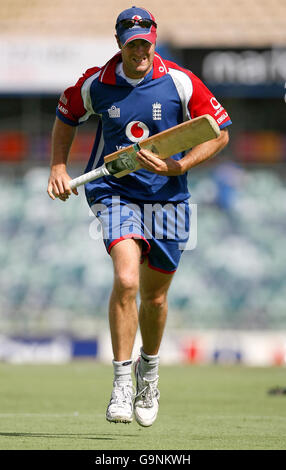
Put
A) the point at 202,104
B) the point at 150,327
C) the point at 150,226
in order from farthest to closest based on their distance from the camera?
the point at 150,327 < the point at 150,226 < the point at 202,104

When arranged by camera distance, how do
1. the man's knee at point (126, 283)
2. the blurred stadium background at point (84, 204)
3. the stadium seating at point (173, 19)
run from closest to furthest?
the man's knee at point (126, 283) < the blurred stadium background at point (84, 204) < the stadium seating at point (173, 19)

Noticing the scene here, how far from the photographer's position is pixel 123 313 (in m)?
5.50

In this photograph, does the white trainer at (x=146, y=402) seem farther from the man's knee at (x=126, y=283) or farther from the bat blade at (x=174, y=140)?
the bat blade at (x=174, y=140)

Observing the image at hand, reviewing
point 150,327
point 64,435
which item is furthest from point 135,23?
point 64,435

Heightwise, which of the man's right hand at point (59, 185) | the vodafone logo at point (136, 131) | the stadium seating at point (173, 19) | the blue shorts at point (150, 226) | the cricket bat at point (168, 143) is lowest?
the blue shorts at point (150, 226)

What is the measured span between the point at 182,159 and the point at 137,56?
0.66 meters

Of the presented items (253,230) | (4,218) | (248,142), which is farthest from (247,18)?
(4,218)

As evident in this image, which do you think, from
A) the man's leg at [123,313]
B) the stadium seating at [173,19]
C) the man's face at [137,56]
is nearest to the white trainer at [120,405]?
the man's leg at [123,313]

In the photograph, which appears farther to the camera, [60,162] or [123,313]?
[60,162]

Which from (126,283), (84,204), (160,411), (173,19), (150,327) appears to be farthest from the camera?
(84,204)

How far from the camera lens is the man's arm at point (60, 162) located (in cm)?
572

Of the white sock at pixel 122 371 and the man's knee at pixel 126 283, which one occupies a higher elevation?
the man's knee at pixel 126 283

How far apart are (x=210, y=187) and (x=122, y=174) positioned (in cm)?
977

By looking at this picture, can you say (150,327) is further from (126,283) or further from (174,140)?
(174,140)
